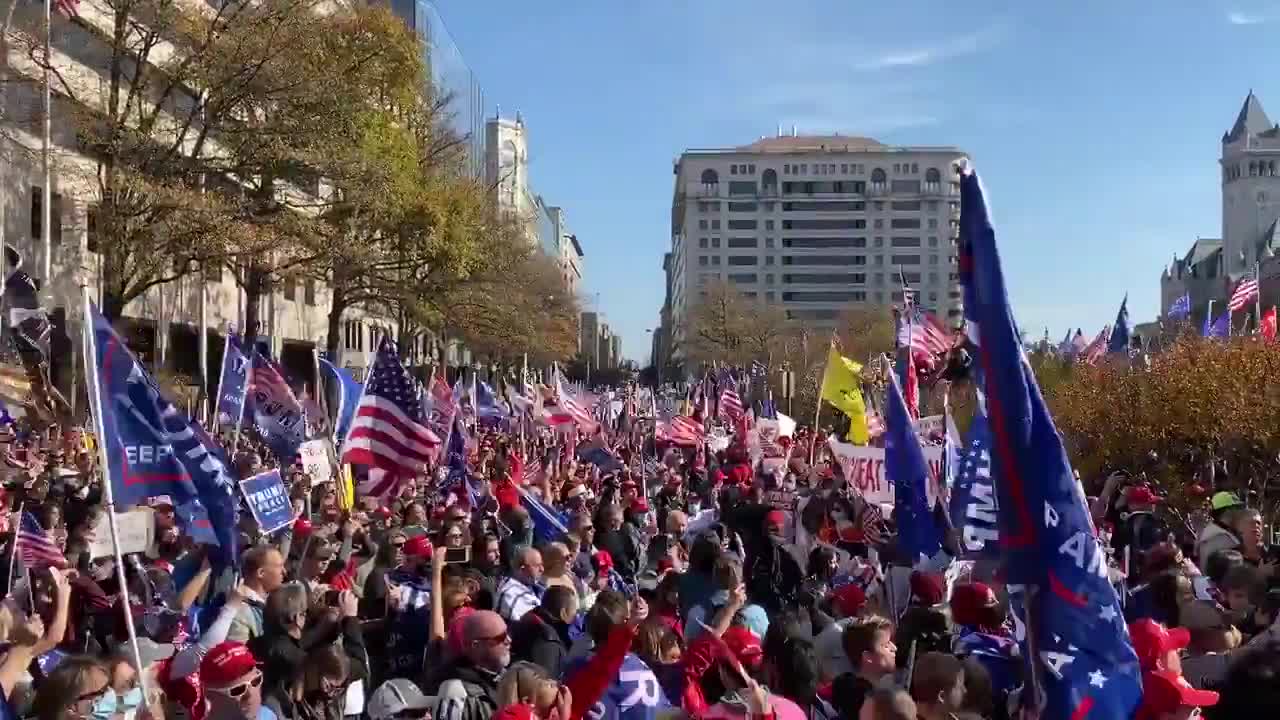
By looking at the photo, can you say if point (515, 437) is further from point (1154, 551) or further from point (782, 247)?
point (782, 247)

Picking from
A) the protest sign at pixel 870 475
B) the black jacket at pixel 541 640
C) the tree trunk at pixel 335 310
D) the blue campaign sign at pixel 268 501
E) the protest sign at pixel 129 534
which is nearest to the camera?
the black jacket at pixel 541 640

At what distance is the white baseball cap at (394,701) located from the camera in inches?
215

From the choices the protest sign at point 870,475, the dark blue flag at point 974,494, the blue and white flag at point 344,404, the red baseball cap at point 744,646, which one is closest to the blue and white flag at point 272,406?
the blue and white flag at point 344,404

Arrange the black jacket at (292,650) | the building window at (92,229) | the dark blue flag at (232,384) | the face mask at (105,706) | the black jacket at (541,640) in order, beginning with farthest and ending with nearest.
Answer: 1. the building window at (92,229)
2. the dark blue flag at (232,384)
3. the black jacket at (541,640)
4. the black jacket at (292,650)
5. the face mask at (105,706)

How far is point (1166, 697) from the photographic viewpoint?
4508 millimetres

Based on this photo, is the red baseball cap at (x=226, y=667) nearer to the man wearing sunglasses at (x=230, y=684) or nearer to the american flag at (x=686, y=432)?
the man wearing sunglasses at (x=230, y=684)

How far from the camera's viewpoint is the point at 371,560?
9.07m

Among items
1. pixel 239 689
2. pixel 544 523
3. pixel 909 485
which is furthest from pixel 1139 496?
pixel 239 689

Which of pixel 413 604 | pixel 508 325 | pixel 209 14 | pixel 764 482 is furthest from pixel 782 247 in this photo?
pixel 413 604

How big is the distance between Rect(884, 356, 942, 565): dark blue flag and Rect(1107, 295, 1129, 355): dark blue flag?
20.5m

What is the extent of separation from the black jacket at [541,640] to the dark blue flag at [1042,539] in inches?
97.2

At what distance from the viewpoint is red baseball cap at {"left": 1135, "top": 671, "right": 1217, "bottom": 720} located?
176 inches

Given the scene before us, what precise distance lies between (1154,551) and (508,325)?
34.6 metres

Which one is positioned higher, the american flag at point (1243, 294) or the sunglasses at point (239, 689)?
the american flag at point (1243, 294)
